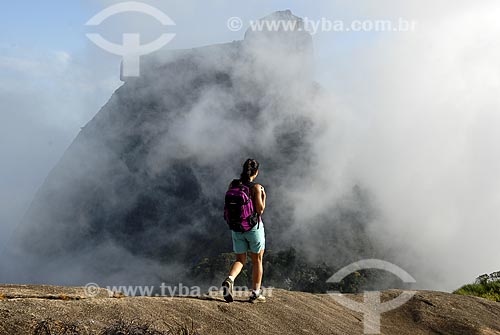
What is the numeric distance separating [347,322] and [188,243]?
518 ft

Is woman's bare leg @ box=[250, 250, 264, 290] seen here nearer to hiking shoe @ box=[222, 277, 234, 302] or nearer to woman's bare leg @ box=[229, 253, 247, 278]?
woman's bare leg @ box=[229, 253, 247, 278]

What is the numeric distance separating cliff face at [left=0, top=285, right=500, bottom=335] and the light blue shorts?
44.1 inches

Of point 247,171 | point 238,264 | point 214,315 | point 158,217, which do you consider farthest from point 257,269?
point 158,217

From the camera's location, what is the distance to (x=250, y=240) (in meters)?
9.72

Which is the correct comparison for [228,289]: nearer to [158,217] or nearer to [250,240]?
[250,240]

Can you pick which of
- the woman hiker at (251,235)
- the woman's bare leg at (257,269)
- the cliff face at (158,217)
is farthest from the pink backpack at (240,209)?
the cliff face at (158,217)

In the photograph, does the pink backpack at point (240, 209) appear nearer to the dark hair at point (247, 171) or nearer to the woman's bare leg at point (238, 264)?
the dark hair at point (247, 171)

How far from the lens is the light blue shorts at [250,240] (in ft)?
31.7

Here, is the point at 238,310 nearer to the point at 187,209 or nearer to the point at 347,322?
the point at 347,322

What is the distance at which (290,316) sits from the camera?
1021cm

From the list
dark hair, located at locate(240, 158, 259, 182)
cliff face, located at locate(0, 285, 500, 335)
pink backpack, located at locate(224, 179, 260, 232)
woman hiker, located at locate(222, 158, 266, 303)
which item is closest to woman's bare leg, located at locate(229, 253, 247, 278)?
woman hiker, located at locate(222, 158, 266, 303)

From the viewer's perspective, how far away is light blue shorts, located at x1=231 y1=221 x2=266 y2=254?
9.66m

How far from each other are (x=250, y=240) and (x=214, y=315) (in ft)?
5.16

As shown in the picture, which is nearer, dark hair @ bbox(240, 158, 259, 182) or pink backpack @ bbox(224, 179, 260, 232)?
pink backpack @ bbox(224, 179, 260, 232)
